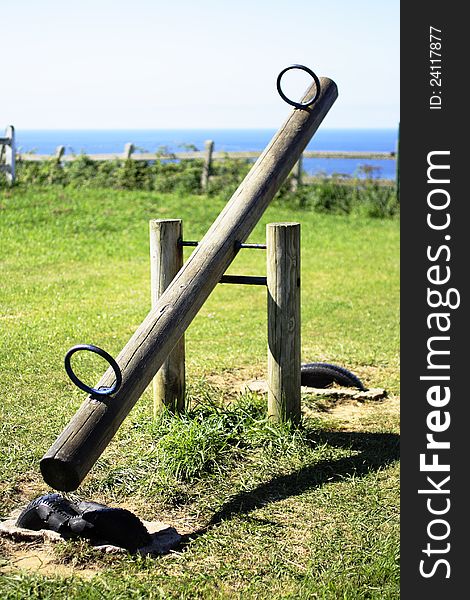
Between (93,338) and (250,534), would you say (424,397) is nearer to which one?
(250,534)

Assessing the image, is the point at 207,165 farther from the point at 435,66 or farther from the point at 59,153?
the point at 435,66

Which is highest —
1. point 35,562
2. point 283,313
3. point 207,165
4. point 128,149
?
point 128,149

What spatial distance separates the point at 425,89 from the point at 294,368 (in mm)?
2064

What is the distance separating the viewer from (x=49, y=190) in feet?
57.3

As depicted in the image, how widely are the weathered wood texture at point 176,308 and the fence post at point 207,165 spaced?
1414cm

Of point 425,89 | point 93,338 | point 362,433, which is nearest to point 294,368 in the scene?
point 362,433

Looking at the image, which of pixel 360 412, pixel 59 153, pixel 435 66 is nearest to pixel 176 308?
pixel 435 66

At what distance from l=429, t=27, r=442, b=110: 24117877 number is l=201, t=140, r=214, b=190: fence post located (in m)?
16.0

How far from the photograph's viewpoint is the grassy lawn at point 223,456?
12.5 ft

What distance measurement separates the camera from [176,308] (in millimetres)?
4586

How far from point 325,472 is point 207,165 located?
610 inches

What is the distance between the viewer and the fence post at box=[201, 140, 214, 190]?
1977 centimetres

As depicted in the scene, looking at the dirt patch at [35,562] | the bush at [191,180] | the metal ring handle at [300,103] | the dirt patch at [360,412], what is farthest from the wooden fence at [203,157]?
the dirt patch at [35,562]

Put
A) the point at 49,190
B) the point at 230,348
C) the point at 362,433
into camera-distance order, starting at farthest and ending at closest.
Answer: the point at 49,190 → the point at 230,348 → the point at 362,433
